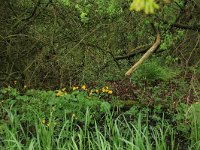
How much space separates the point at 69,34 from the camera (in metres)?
6.55

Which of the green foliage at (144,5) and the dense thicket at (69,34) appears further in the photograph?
the dense thicket at (69,34)

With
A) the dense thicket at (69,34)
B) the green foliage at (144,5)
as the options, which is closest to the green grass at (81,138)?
the green foliage at (144,5)

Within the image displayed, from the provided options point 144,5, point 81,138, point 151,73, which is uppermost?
point 144,5

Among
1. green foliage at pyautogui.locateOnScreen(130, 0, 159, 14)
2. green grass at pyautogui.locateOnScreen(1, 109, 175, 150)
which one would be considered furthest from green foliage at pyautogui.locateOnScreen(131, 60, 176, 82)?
green foliage at pyautogui.locateOnScreen(130, 0, 159, 14)

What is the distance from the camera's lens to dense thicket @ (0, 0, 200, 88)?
239 inches

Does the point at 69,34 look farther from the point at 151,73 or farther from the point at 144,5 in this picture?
the point at 144,5

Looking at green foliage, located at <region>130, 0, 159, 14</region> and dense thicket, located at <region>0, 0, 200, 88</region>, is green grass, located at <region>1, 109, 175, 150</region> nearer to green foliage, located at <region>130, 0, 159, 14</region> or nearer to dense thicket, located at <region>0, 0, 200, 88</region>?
green foliage, located at <region>130, 0, 159, 14</region>

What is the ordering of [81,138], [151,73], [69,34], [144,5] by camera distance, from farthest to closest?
[151,73] → [69,34] → [81,138] → [144,5]

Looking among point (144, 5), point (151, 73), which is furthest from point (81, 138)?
point (151, 73)

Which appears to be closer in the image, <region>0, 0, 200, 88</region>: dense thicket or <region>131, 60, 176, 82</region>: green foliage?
<region>0, 0, 200, 88</region>: dense thicket

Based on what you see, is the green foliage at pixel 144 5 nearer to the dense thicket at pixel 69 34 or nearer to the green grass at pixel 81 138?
the green grass at pixel 81 138

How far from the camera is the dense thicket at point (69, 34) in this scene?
6070 millimetres

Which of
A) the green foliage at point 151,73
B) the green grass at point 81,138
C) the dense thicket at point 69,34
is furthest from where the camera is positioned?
the green foliage at point 151,73

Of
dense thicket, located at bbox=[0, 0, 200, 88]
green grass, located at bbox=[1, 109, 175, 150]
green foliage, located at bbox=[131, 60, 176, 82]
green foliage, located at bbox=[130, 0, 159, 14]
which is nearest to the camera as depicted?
green foliage, located at bbox=[130, 0, 159, 14]
